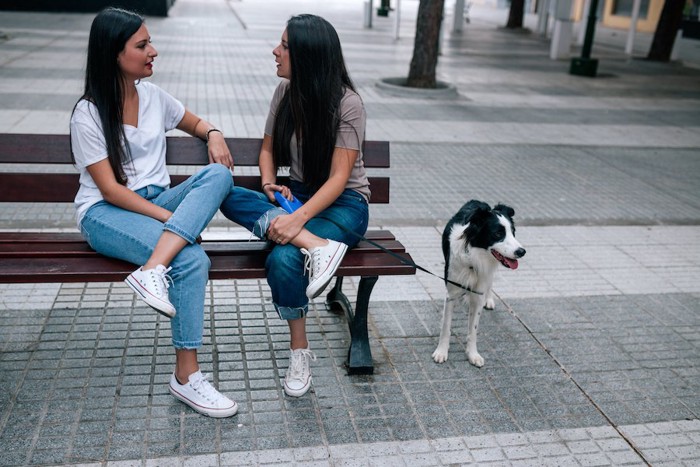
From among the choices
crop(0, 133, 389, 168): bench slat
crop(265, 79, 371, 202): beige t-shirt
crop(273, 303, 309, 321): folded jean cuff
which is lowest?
crop(273, 303, 309, 321): folded jean cuff

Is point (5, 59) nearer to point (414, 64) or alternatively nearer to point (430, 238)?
point (414, 64)

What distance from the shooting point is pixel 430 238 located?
545 cm

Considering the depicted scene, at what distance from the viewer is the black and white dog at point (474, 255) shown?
3275 millimetres

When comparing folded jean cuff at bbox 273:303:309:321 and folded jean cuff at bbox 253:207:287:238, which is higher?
folded jean cuff at bbox 253:207:287:238

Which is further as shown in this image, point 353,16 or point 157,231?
point 353,16

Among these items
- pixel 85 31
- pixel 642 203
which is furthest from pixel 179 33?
pixel 642 203

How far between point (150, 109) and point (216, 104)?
21.1 feet

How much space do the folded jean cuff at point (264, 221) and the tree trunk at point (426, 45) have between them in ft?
30.0

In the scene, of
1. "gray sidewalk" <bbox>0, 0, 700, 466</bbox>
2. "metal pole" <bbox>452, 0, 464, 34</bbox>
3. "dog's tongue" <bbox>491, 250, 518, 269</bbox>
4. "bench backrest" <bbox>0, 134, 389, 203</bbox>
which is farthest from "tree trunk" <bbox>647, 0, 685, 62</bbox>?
"bench backrest" <bbox>0, 134, 389, 203</bbox>

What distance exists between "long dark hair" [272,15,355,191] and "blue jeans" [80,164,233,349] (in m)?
0.46

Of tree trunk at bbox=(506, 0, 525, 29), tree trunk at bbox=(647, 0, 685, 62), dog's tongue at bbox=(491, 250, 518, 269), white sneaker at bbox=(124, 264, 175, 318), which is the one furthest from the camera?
Result: tree trunk at bbox=(506, 0, 525, 29)

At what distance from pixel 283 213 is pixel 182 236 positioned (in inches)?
20.5

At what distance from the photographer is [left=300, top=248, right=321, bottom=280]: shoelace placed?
10.3 feet

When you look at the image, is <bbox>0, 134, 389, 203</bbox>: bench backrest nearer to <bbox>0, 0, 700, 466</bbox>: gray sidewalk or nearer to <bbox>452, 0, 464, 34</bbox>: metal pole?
<bbox>0, 0, 700, 466</bbox>: gray sidewalk
